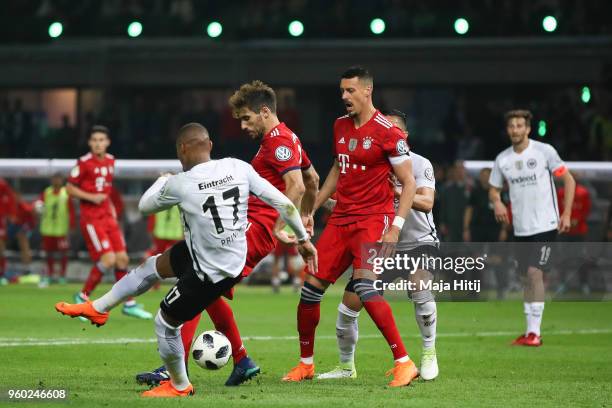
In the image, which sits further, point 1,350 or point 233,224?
point 1,350

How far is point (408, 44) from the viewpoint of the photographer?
28.9 m

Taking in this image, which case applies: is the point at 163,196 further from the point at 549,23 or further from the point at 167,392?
the point at 549,23

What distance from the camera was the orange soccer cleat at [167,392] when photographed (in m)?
8.56

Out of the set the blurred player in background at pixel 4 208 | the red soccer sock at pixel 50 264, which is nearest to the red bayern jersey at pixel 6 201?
the blurred player in background at pixel 4 208

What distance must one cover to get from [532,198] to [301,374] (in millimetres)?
4745

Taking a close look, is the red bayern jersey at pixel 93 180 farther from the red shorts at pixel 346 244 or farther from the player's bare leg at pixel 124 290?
the player's bare leg at pixel 124 290

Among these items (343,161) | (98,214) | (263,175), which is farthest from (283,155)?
(98,214)

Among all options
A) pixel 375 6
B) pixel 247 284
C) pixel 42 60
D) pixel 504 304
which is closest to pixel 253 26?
pixel 375 6

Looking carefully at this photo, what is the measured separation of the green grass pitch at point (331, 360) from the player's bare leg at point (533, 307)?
0.19 m

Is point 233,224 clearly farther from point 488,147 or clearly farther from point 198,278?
point 488,147

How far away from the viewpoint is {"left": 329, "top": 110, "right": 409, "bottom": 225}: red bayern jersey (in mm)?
9492

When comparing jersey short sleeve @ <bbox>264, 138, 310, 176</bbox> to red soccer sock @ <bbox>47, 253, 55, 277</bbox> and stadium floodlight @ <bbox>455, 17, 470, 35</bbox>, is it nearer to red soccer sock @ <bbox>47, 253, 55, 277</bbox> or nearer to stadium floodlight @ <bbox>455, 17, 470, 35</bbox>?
red soccer sock @ <bbox>47, 253, 55, 277</bbox>

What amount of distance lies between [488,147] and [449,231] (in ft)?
19.9

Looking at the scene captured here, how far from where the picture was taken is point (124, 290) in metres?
8.77
